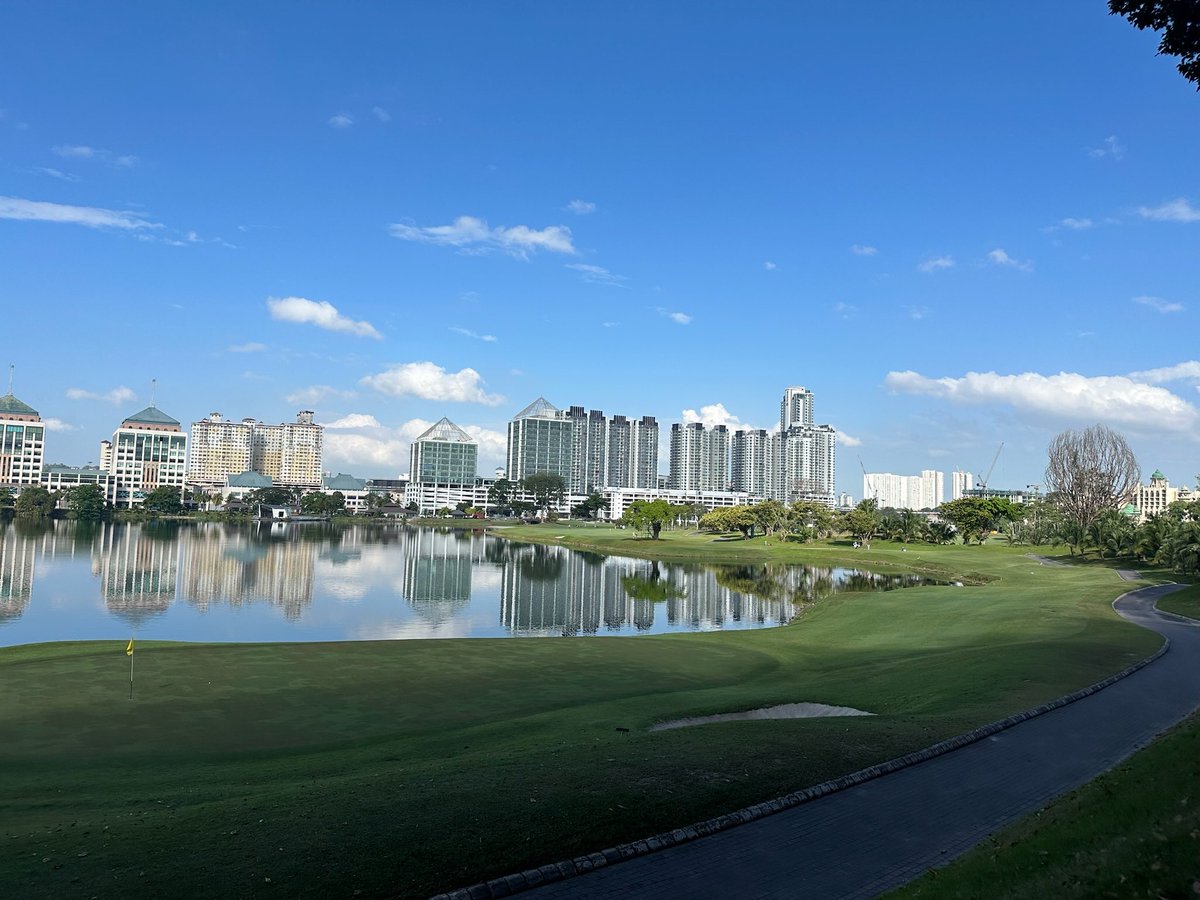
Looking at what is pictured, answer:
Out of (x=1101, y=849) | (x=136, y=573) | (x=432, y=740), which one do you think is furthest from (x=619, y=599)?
(x=1101, y=849)

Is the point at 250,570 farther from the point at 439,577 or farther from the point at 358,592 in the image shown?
the point at 358,592

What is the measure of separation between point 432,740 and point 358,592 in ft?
152

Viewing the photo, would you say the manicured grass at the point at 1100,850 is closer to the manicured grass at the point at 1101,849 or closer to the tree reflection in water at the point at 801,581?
the manicured grass at the point at 1101,849

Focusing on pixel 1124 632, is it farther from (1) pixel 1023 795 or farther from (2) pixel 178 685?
(2) pixel 178 685

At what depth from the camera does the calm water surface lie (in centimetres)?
4469

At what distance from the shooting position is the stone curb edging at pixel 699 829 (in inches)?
386

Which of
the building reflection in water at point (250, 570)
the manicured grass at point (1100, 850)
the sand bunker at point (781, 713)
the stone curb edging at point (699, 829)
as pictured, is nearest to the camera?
the manicured grass at point (1100, 850)

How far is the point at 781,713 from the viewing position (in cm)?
2244

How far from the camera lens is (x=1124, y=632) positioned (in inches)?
1293

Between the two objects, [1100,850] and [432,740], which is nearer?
[1100,850]

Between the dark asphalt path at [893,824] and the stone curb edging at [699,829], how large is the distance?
0.13 m

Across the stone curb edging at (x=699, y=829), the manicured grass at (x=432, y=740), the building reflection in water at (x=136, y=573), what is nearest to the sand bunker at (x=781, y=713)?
the manicured grass at (x=432, y=740)

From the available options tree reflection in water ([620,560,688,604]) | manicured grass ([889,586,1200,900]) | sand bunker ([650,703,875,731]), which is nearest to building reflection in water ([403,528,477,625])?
tree reflection in water ([620,560,688,604])

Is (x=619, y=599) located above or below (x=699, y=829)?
below
